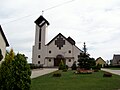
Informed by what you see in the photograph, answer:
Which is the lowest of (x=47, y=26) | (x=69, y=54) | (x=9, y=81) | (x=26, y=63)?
(x=9, y=81)

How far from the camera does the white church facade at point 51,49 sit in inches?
2611

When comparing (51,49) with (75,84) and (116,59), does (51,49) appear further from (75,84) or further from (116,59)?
(75,84)

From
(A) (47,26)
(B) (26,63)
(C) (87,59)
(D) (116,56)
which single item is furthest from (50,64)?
(B) (26,63)

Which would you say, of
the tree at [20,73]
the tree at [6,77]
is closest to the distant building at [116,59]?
the tree at [20,73]

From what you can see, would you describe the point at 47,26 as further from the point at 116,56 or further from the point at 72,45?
the point at 116,56

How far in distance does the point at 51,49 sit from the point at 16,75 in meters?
57.2

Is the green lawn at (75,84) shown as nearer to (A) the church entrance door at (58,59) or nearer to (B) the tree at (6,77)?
(B) the tree at (6,77)

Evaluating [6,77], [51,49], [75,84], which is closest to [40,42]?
[51,49]

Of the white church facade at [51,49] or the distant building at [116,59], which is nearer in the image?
the white church facade at [51,49]

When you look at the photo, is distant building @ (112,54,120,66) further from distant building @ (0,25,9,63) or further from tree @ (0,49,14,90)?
tree @ (0,49,14,90)

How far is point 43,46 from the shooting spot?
67.2 m

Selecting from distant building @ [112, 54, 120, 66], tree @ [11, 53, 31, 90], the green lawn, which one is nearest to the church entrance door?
distant building @ [112, 54, 120, 66]

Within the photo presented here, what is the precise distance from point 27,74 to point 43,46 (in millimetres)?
56794

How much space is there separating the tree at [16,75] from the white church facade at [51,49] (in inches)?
2187
